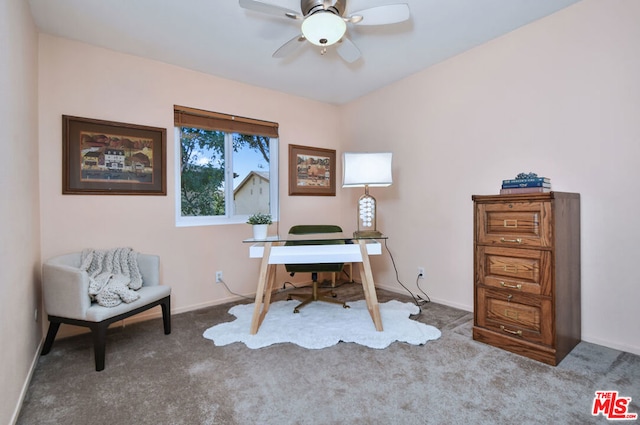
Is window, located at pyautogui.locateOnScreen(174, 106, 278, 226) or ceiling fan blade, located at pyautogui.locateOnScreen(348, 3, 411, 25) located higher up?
ceiling fan blade, located at pyautogui.locateOnScreen(348, 3, 411, 25)

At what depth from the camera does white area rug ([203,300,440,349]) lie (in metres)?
2.28

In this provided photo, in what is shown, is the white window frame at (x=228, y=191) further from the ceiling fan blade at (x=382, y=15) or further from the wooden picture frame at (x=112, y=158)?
the ceiling fan blade at (x=382, y=15)

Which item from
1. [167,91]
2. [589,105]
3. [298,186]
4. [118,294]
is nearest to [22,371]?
[118,294]

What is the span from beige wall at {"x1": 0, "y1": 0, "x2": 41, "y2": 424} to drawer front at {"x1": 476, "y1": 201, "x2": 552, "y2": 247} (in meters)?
2.80

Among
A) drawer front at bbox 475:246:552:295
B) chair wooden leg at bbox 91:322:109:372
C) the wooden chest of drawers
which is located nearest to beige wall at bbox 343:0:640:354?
the wooden chest of drawers

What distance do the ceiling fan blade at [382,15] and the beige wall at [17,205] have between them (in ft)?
6.09

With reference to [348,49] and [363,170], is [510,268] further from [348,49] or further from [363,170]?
[348,49]

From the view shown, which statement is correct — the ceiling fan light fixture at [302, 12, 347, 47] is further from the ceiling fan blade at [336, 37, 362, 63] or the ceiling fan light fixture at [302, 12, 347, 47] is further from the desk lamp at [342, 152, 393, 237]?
the desk lamp at [342, 152, 393, 237]

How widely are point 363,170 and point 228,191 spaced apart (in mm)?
1561

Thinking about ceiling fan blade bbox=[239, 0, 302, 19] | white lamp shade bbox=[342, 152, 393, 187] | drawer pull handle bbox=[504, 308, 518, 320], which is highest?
ceiling fan blade bbox=[239, 0, 302, 19]

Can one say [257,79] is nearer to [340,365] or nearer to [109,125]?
[109,125]

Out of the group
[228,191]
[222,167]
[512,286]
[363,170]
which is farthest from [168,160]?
[512,286]

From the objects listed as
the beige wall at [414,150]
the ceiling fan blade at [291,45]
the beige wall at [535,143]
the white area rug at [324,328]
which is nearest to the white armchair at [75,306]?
the beige wall at [414,150]

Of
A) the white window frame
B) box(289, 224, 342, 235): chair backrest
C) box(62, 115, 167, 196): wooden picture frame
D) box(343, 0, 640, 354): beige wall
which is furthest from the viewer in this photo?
box(289, 224, 342, 235): chair backrest
